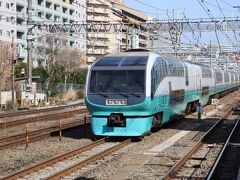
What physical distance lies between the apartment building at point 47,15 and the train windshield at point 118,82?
46466 millimetres

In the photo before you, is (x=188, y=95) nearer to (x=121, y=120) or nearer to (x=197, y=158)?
(x=121, y=120)

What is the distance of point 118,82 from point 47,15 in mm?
68099

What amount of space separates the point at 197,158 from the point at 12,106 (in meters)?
26.1

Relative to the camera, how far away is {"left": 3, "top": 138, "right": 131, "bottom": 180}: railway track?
10.2m

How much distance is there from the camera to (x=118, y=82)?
15930mm

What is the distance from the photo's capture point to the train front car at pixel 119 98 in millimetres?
15469

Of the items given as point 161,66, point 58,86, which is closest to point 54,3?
point 58,86

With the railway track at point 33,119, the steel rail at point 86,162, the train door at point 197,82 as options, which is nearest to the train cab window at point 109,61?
the steel rail at point 86,162

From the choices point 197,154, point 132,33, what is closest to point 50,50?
point 132,33

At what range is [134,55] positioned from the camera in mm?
16875

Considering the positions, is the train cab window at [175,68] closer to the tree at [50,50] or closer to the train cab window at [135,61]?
the train cab window at [135,61]

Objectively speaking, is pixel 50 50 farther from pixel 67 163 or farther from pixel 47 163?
pixel 47 163

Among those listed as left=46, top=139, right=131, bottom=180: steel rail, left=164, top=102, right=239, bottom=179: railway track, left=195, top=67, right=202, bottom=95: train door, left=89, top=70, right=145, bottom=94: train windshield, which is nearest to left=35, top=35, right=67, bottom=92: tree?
left=195, top=67, right=202, bottom=95: train door

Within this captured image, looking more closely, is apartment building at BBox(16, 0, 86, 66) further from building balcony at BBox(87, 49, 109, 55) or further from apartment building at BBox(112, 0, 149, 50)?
apartment building at BBox(112, 0, 149, 50)
